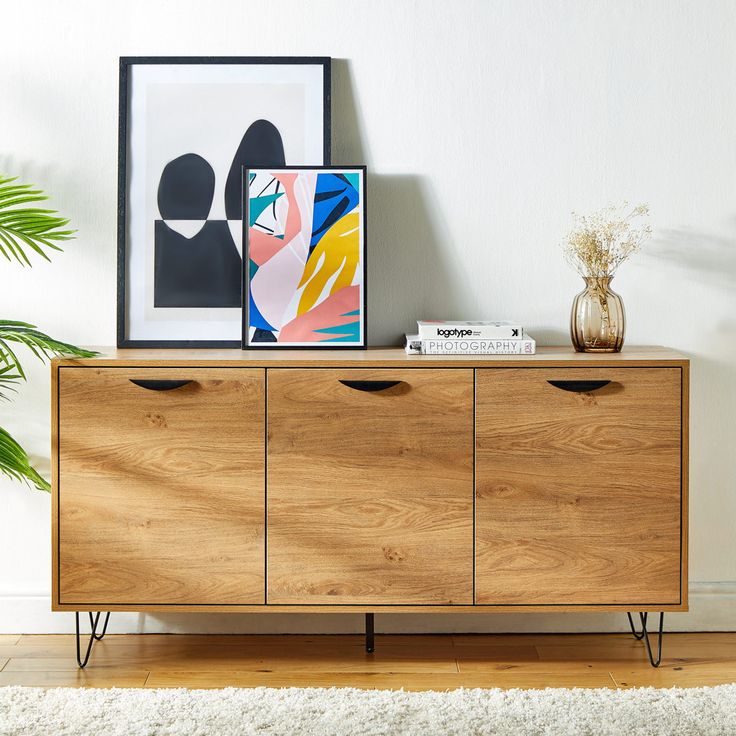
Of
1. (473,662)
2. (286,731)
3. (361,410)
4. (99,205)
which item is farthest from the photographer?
(99,205)

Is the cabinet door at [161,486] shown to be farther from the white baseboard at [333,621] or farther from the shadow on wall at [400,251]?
the shadow on wall at [400,251]

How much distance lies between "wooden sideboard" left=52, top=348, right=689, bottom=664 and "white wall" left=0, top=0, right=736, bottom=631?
1.31 ft

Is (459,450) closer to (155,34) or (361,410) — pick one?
(361,410)

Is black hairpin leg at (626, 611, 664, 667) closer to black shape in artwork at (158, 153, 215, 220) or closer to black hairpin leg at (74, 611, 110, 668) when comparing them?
black hairpin leg at (74, 611, 110, 668)

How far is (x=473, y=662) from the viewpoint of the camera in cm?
220

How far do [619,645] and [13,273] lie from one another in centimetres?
199

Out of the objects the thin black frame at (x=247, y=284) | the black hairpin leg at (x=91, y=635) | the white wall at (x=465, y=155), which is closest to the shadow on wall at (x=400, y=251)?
the white wall at (x=465, y=155)

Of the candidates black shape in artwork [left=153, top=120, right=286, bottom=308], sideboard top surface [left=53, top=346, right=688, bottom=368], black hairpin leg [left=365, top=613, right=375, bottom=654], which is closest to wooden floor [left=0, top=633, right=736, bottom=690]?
black hairpin leg [left=365, top=613, right=375, bottom=654]

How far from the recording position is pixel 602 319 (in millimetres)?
2156

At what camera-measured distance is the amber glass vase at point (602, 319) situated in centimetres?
215

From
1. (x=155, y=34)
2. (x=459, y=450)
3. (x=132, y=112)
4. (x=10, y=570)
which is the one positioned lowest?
(x=10, y=570)

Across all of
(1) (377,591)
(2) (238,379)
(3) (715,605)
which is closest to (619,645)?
(3) (715,605)

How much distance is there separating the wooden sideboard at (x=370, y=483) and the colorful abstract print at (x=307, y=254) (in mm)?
226

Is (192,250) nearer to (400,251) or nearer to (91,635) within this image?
(400,251)
